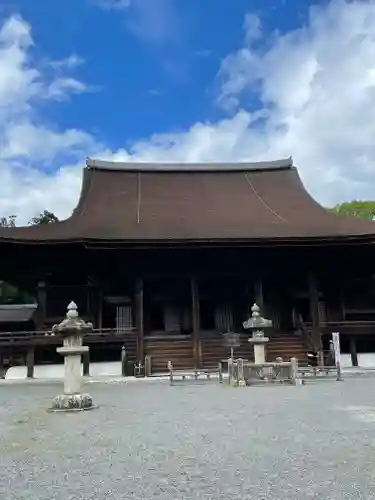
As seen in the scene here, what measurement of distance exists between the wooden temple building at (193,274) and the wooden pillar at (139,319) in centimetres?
4

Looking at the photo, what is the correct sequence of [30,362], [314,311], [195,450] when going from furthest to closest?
[314,311], [30,362], [195,450]

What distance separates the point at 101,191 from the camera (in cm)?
2328

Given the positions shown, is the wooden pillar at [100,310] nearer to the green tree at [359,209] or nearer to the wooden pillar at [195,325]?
the wooden pillar at [195,325]

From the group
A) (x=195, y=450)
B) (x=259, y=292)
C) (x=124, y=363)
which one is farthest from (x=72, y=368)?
(x=259, y=292)

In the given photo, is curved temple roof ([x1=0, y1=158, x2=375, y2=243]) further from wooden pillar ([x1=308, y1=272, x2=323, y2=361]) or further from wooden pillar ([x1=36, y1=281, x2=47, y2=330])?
wooden pillar ([x1=36, y1=281, x2=47, y2=330])

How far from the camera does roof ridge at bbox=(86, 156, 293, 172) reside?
2527cm

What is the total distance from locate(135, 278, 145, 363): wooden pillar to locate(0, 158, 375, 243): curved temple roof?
1.89 meters

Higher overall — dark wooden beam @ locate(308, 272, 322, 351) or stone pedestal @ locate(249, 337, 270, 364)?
dark wooden beam @ locate(308, 272, 322, 351)

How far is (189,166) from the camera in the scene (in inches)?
1031

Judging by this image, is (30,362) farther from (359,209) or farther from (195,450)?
(359,209)

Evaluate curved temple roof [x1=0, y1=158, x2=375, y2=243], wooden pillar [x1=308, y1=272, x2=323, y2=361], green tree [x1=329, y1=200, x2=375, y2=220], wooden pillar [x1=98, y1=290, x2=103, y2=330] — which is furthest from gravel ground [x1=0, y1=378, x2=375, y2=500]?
green tree [x1=329, y1=200, x2=375, y2=220]

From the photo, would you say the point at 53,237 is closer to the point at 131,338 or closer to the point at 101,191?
the point at 131,338

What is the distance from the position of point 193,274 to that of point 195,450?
1315 centimetres

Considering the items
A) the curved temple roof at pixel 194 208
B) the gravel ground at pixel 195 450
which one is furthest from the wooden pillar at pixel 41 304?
the gravel ground at pixel 195 450
